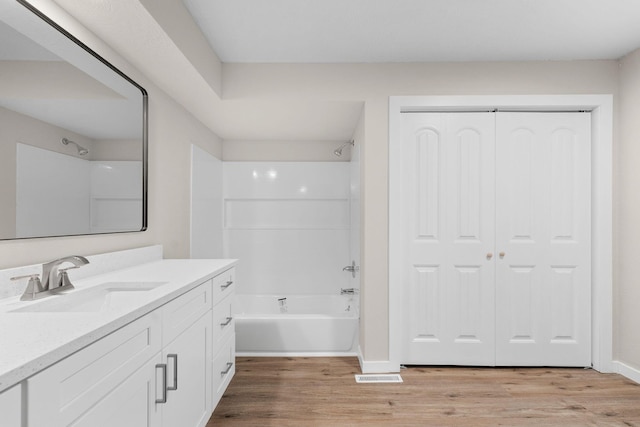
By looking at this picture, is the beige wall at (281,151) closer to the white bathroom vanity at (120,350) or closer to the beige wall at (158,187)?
the beige wall at (158,187)

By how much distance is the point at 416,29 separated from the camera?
2.45 metres

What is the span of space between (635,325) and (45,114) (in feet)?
13.0

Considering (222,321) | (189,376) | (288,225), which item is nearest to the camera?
(189,376)

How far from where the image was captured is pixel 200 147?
350cm

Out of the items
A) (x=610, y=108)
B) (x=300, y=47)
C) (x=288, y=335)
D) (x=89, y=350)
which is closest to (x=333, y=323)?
(x=288, y=335)

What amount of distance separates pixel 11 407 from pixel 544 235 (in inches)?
131

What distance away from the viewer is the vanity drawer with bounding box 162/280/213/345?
4.84 feet

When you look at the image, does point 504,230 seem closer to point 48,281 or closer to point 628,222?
point 628,222

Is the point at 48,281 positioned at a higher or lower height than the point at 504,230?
lower

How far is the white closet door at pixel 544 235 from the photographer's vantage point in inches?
117

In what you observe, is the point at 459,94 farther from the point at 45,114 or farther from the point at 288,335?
the point at 45,114

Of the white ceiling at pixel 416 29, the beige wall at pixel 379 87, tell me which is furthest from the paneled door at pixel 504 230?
the white ceiling at pixel 416 29

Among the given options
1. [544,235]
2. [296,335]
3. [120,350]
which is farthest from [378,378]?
[120,350]

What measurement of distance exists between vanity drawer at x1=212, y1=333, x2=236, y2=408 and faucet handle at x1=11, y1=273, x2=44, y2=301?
1.03 metres
